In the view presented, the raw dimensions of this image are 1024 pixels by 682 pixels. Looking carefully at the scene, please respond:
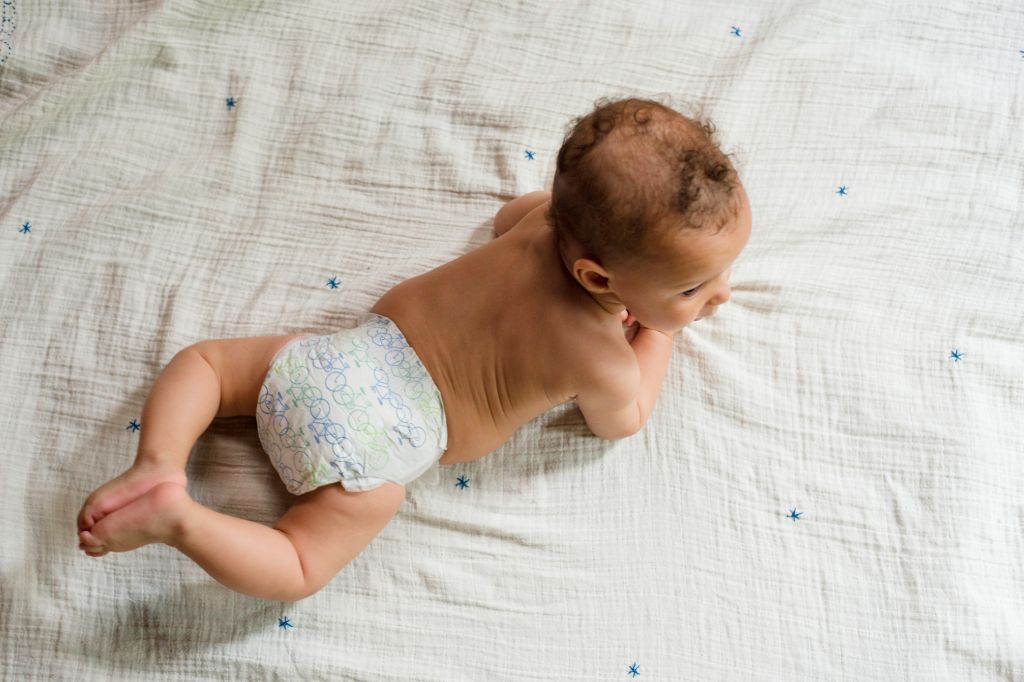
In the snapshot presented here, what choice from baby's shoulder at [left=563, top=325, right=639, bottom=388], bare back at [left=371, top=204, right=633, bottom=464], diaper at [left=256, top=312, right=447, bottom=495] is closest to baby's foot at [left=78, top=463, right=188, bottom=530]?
diaper at [left=256, top=312, right=447, bottom=495]

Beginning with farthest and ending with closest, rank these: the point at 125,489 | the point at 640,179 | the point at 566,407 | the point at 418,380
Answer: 1. the point at 566,407
2. the point at 418,380
3. the point at 125,489
4. the point at 640,179

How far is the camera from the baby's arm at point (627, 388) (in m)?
1.01

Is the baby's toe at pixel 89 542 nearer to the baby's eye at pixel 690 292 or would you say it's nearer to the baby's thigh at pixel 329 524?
the baby's thigh at pixel 329 524

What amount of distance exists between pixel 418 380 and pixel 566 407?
0.22m

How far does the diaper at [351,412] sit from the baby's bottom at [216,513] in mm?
31

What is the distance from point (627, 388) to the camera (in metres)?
1.02

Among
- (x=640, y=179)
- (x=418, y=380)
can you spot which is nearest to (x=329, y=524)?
(x=418, y=380)

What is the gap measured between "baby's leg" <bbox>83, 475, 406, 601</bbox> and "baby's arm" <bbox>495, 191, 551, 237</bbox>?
0.38 metres

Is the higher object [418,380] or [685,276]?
[685,276]

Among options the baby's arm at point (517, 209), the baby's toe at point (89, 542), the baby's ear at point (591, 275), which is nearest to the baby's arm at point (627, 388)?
the baby's ear at point (591, 275)

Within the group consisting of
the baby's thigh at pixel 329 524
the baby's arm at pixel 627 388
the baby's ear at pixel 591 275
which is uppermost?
the baby's ear at pixel 591 275

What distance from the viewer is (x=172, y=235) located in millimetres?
1212

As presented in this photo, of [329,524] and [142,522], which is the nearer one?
[142,522]

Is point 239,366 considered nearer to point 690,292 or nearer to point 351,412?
point 351,412
